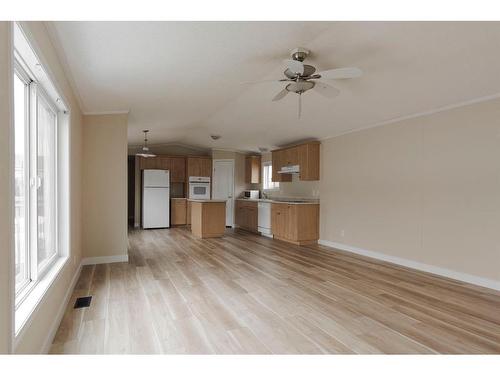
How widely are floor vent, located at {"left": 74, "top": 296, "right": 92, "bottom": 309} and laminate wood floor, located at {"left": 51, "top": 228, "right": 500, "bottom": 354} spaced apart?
0.06 m

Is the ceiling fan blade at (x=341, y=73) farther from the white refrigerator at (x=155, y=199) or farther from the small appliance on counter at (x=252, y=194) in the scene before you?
the white refrigerator at (x=155, y=199)

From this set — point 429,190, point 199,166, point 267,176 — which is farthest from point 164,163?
point 429,190

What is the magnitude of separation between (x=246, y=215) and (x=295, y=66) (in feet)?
19.6

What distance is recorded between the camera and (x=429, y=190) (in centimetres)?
409

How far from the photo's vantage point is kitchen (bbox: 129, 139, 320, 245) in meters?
6.23

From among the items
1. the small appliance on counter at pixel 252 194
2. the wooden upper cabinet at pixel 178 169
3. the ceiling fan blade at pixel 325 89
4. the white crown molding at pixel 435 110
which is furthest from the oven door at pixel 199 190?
the ceiling fan blade at pixel 325 89

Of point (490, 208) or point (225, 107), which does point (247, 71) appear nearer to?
point (225, 107)

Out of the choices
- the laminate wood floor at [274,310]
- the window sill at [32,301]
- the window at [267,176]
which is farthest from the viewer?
the window at [267,176]

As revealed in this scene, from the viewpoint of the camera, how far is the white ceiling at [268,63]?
7.75ft

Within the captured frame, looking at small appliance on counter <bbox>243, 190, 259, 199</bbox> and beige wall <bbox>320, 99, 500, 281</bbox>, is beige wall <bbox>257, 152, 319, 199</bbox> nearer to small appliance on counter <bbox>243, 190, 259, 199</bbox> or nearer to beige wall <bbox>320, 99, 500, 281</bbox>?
small appliance on counter <bbox>243, 190, 259, 199</bbox>

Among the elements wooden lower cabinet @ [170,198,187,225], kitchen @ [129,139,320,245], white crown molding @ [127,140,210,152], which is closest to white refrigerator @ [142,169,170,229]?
kitchen @ [129,139,320,245]

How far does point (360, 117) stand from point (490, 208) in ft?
7.02

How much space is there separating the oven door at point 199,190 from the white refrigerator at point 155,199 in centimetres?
78
